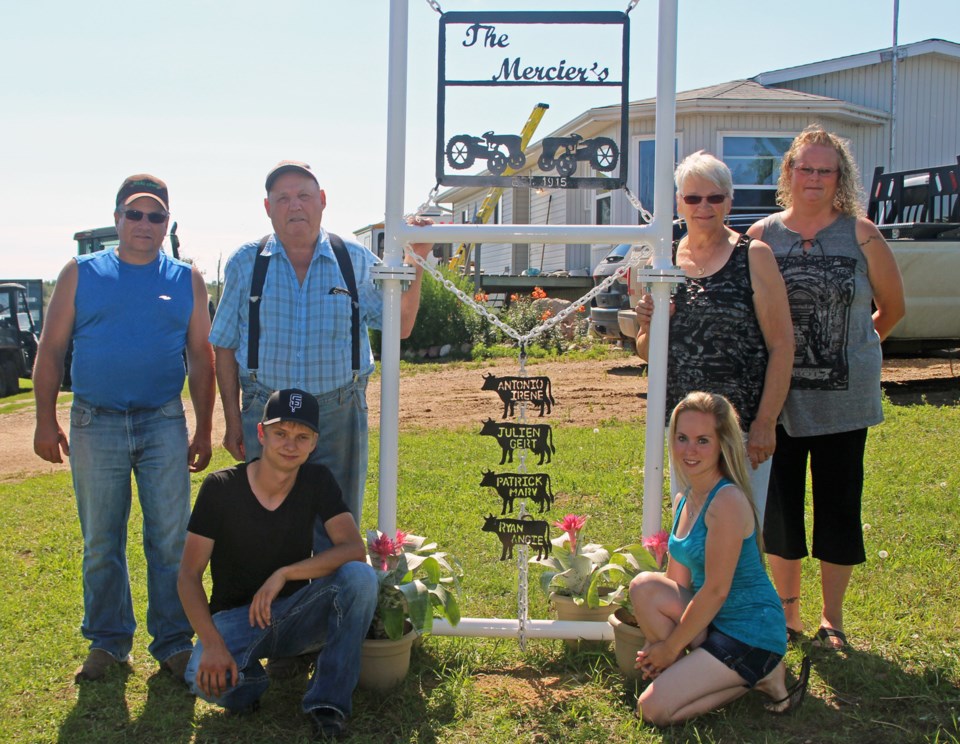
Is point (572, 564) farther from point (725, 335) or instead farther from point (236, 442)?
point (236, 442)

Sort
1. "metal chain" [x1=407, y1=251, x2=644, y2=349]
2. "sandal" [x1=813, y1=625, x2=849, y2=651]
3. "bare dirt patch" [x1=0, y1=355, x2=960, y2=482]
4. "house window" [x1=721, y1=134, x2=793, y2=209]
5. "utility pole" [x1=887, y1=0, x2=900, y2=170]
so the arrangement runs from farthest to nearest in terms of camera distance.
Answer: "utility pole" [x1=887, y1=0, x2=900, y2=170] → "house window" [x1=721, y1=134, x2=793, y2=209] → "bare dirt patch" [x1=0, y1=355, x2=960, y2=482] → "sandal" [x1=813, y1=625, x2=849, y2=651] → "metal chain" [x1=407, y1=251, x2=644, y2=349]

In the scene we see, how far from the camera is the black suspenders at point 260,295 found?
3.45 metres

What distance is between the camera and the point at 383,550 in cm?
340

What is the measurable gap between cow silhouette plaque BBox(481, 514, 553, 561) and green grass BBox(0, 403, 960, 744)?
473 mm

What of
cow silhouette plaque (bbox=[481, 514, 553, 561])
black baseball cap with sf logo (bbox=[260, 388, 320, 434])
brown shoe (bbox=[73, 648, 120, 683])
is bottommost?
brown shoe (bbox=[73, 648, 120, 683])

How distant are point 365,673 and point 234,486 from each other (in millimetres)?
824

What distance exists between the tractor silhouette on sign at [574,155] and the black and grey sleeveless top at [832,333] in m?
0.80

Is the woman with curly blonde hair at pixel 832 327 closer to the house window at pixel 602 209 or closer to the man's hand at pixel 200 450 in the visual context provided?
the man's hand at pixel 200 450

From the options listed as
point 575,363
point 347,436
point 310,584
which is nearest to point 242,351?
point 347,436

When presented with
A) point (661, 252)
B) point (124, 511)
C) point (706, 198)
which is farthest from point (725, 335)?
point (124, 511)

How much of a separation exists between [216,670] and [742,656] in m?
1.72

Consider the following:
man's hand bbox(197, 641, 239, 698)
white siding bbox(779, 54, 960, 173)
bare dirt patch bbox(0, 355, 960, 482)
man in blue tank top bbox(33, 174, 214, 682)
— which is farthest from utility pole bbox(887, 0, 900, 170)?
man's hand bbox(197, 641, 239, 698)

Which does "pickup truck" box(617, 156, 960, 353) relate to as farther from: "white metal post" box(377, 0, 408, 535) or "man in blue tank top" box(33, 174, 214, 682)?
"man in blue tank top" box(33, 174, 214, 682)

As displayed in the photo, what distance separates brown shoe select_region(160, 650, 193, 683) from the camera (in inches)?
139
